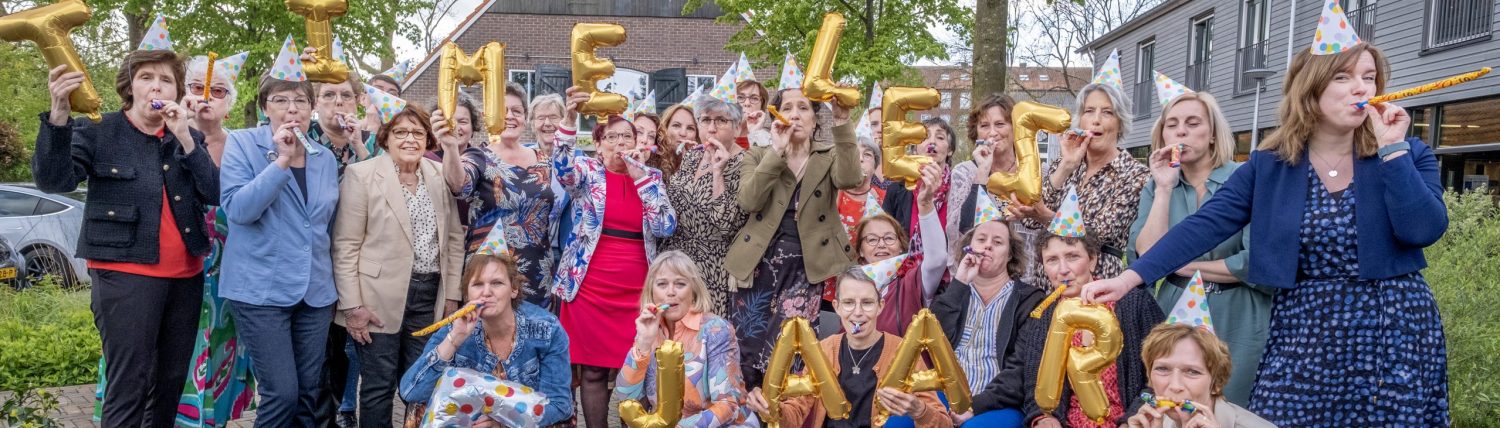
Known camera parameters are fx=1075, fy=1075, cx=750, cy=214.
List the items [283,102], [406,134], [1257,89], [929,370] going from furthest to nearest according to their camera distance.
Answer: [1257,89], [406,134], [283,102], [929,370]

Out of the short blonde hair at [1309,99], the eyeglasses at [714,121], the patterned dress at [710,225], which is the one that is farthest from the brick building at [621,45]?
the short blonde hair at [1309,99]

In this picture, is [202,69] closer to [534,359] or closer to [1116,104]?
[534,359]

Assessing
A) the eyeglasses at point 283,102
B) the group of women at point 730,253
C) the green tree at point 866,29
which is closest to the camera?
the group of women at point 730,253

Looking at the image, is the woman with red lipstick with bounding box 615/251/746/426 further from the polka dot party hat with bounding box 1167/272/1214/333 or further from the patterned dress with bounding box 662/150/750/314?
the polka dot party hat with bounding box 1167/272/1214/333

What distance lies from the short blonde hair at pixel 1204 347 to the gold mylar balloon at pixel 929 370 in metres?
0.81

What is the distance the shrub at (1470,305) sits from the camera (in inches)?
195

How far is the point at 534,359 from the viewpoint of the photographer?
4605 millimetres

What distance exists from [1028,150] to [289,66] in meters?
3.20

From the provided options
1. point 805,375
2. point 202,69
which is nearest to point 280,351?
point 202,69

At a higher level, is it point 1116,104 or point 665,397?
point 1116,104

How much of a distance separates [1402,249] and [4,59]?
73.8 feet

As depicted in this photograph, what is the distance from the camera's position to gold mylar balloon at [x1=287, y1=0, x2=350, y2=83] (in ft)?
15.6

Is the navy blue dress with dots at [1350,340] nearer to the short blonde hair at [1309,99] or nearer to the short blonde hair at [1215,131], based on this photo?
the short blonde hair at [1309,99]

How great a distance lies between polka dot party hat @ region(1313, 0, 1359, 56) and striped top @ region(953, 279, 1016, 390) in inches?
66.9
